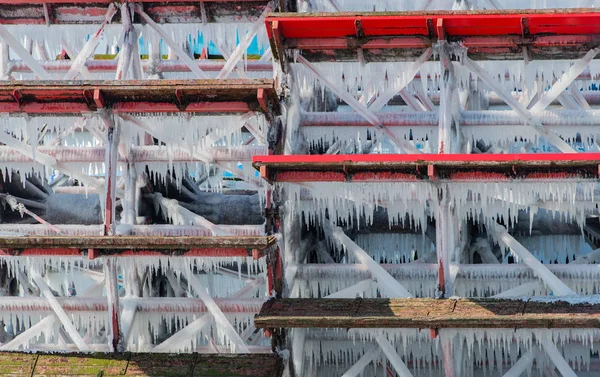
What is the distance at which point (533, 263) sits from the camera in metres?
23.7

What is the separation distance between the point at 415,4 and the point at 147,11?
18.6 feet

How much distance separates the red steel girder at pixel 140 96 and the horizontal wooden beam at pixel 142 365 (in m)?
4.16

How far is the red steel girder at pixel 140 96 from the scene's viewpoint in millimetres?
22219

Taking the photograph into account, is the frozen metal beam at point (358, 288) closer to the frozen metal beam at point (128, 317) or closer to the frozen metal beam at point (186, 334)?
the frozen metal beam at point (186, 334)

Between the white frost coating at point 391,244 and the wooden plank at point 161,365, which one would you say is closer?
the wooden plank at point 161,365

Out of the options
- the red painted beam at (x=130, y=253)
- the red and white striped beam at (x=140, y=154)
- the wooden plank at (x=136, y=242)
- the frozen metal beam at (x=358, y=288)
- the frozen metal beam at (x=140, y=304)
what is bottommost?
the frozen metal beam at (x=140, y=304)

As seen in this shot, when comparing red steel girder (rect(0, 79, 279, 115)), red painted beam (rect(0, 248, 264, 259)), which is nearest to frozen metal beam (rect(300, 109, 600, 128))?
red steel girder (rect(0, 79, 279, 115))

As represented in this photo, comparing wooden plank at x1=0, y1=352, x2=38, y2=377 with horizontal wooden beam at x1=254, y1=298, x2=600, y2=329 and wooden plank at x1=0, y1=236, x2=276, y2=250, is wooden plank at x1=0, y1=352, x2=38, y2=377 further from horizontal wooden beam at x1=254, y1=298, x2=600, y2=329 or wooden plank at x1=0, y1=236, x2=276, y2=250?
horizontal wooden beam at x1=254, y1=298, x2=600, y2=329

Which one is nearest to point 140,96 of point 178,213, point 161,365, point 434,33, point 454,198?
point 178,213

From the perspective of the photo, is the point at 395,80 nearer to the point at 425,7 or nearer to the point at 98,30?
the point at 425,7

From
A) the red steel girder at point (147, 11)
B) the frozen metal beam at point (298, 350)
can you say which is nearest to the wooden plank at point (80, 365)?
the frozen metal beam at point (298, 350)

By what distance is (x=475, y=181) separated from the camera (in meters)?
21.8

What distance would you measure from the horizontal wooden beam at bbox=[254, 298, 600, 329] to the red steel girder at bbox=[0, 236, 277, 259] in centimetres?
117

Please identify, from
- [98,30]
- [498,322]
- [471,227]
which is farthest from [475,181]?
[98,30]
